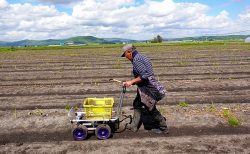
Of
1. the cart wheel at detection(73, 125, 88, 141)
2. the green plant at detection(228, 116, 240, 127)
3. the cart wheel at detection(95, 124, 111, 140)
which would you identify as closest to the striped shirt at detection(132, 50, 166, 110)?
the cart wheel at detection(95, 124, 111, 140)

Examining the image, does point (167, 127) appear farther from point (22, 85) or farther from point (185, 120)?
point (22, 85)

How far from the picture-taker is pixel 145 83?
798cm

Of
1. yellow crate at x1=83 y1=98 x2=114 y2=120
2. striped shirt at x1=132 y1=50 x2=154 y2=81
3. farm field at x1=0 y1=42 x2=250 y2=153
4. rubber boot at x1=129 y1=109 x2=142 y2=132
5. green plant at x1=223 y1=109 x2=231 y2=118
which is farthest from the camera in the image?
green plant at x1=223 y1=109 x2=231 y2=118

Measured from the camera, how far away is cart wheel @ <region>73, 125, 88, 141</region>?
7.81 m

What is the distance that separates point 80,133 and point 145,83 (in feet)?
6.65

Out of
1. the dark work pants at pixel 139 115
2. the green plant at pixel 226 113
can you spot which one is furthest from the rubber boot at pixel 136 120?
the green plant at pixel 226 113

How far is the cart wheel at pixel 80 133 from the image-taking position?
781 cm

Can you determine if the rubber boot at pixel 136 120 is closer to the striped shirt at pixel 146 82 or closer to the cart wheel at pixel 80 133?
the striped shirt at pixel 146 82

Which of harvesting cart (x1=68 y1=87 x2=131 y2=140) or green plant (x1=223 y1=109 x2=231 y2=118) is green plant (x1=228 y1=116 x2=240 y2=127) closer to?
green plant (x1=223 y1=109 x2=231 y2=118)

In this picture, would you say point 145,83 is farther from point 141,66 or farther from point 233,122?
point 233,122

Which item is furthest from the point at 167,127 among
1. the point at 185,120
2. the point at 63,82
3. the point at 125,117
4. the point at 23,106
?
the point at 63,82

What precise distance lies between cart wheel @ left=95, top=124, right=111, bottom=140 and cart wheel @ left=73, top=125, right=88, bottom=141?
0.27m

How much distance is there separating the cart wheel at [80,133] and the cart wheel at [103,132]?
274mm

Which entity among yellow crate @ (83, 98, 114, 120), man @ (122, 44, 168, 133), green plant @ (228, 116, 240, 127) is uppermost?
man @ (122, 44, 168, 133)
